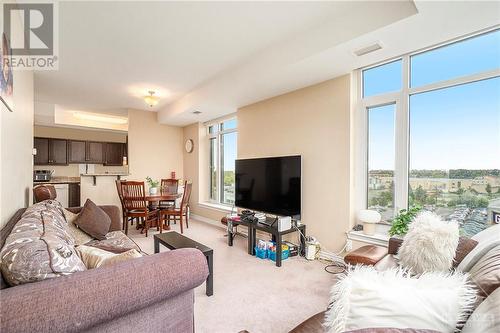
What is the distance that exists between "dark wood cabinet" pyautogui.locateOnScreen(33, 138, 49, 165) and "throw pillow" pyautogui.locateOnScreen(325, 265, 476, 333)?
309 inches

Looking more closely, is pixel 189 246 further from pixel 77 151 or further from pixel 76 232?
pixel 77 151

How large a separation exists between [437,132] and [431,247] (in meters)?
1.51

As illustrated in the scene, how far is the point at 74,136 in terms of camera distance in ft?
22.1

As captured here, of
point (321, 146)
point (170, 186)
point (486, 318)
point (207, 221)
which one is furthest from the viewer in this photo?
point (170, 186)

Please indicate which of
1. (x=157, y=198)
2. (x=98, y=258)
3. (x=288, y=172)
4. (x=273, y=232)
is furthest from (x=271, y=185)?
(x=98, y=258)

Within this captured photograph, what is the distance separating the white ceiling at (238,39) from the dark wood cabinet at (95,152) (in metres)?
3.15

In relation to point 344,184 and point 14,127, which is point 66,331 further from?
point 344,184

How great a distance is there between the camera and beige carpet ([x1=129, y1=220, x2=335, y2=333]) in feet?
6.18

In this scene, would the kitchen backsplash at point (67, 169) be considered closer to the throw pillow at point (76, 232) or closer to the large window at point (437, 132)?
the throw pillow at point (76, 232)

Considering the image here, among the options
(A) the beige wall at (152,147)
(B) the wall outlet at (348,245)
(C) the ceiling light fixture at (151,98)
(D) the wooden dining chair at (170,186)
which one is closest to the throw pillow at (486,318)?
(B) the wall outlet at (348,245)

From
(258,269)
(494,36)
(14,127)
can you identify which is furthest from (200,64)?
(494,36)

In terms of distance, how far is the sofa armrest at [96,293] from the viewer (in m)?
0.83

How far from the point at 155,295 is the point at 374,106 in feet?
9.75

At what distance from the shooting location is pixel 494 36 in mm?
2121
